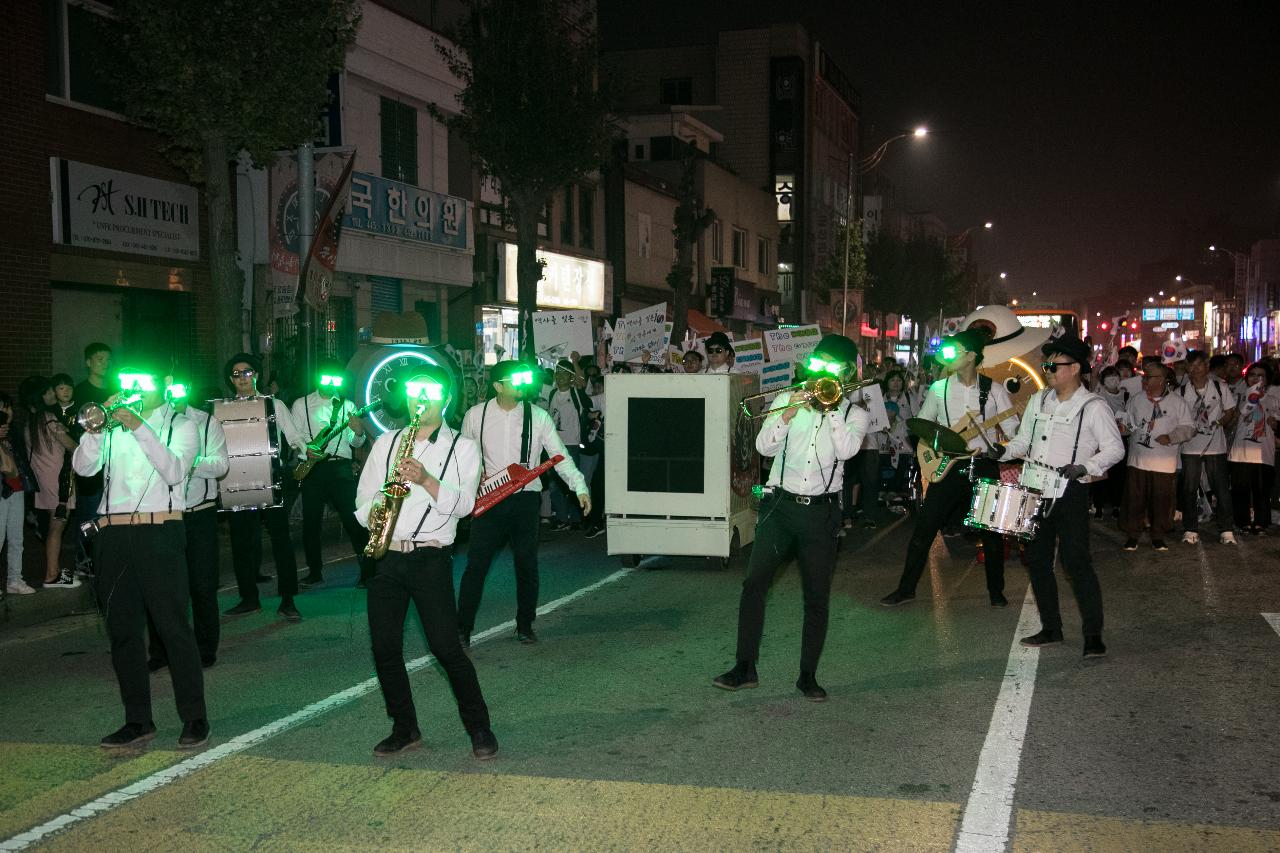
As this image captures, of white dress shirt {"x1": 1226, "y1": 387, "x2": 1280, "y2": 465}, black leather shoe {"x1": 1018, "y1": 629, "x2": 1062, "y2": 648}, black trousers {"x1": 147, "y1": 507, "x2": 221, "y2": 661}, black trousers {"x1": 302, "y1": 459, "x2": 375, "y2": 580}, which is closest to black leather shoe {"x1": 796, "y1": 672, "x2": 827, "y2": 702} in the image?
black leather shoe {"x1": 1018, "y1": 629, "x2": 1062, "y2": 648}

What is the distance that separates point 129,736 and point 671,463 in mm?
6013

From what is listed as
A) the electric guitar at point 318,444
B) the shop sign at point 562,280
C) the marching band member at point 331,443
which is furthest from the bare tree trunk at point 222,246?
the shop sign at point 562,280

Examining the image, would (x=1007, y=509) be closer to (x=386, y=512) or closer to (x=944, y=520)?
(x=944, y=520)

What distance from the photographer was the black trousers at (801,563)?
22.7ft

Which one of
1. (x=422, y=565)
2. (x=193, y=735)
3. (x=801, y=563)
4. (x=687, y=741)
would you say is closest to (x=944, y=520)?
(x=801, y=563)

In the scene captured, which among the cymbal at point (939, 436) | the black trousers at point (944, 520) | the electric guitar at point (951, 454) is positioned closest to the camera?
the cymbal at point (939, 436)

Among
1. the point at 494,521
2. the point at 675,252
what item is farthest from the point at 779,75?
the point at 494,521

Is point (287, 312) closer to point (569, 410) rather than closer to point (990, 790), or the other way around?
point (569, 410)

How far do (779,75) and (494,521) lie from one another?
56.7 metres

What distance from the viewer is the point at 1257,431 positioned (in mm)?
13992

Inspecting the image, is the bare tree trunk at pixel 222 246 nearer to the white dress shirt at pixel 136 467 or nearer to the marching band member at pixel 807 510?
the white dress shirt at pixel 136 467

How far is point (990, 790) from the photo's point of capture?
5316 millimetres

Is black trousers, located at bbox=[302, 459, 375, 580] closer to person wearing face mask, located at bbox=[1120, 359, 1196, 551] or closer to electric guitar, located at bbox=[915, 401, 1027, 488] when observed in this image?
electric guitar, located at bbox=[915, 401, 1027, 488]

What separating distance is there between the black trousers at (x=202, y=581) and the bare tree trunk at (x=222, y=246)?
659 cm
